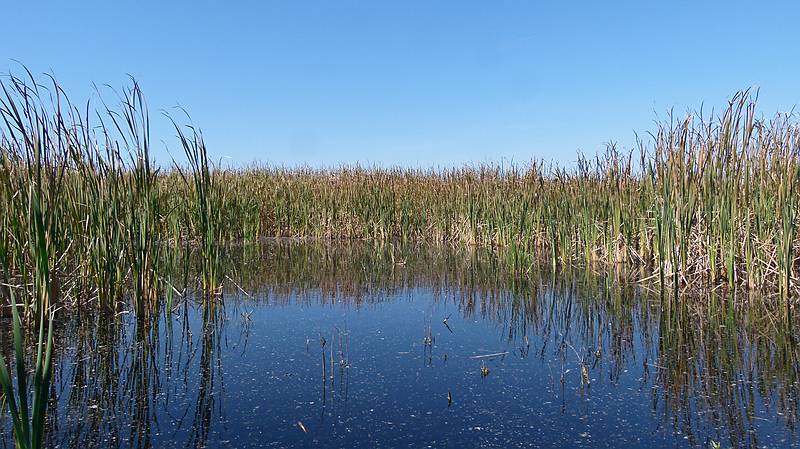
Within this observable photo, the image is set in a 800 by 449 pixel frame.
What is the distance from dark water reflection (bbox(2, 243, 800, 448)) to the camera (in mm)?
2068

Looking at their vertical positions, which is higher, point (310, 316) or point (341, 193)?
point (341, 193)

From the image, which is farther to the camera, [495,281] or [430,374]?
[495,281]

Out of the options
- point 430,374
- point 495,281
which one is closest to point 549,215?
point 495,281

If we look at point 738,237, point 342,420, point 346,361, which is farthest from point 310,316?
point 738,237

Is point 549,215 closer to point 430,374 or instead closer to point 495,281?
point 495,281

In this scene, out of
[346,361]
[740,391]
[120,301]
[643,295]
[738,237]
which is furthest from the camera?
[738,237]

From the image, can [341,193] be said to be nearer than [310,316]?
No

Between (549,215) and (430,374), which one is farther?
(549,215)

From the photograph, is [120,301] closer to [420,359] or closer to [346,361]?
[346,361]

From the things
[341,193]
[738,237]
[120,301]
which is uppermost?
[341,193]

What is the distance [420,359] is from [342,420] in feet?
3.12

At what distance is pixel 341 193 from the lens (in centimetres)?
A: 1131

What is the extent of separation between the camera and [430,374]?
2.82 meters

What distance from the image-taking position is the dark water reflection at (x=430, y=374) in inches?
81.4
